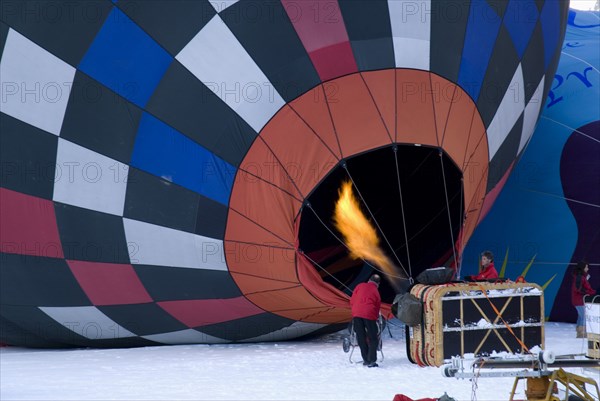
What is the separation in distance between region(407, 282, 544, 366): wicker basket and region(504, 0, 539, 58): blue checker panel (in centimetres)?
271

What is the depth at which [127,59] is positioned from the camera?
5.89m

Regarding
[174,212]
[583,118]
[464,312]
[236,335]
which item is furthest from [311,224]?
[464,312]

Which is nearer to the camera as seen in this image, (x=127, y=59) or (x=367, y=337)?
(x=127, y=59)

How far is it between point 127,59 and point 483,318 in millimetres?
3149

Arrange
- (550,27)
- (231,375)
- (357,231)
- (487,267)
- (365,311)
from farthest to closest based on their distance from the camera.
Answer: (357,231)
(550,27)
(365,311)
(487,267)
(231,375)

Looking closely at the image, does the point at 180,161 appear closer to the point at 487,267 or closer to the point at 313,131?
the point at 313,131

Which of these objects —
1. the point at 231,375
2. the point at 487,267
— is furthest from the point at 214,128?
the point at 487,267

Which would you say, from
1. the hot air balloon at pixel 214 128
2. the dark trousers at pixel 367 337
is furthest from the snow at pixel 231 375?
the hot air balloon at pixel 214 128

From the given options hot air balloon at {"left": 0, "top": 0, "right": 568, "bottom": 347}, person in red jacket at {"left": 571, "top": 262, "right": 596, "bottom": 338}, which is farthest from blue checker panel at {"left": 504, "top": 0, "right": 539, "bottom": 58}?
person in red jacket at {"left": 571, "top": 262, "right": 596, "bottom": 338}

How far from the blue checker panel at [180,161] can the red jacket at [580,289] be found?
4.08 m

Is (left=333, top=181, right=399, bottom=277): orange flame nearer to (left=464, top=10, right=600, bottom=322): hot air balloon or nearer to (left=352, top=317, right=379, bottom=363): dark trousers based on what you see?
(left=352, top=317, right=379, bottom=363): dark trousers

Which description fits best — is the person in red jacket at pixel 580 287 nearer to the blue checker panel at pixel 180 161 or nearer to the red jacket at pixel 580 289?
the red jacket at pixel 580 289

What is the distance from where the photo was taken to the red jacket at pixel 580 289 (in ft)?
26.8

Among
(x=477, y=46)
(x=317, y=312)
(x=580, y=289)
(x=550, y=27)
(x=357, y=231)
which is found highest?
(x=550, y=27)
